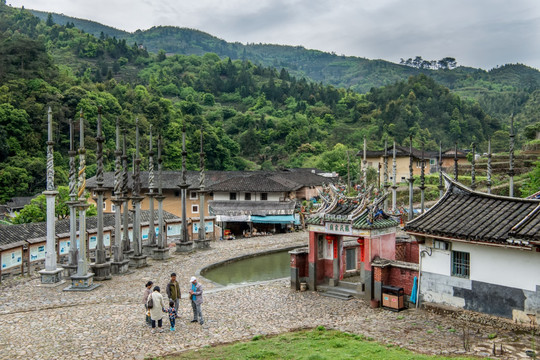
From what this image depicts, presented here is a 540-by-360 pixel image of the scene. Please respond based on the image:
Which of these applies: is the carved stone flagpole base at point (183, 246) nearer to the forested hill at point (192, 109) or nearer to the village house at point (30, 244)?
the village house at point (30, 244)

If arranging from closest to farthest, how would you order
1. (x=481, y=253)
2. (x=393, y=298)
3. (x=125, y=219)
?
(x=481, y=253) < (x=393, y=298) < (x=125, y=219)

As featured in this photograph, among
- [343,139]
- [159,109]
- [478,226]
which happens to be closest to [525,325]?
[478,226]

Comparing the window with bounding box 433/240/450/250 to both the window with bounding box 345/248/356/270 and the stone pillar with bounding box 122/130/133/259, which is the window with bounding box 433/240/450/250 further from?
the stone pillar with bounding box 122/130/133/259

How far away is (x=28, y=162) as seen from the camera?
1917 inches

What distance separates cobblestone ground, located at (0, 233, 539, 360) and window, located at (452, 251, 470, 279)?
52.5 inches

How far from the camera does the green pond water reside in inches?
866

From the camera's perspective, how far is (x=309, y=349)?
10.3 m

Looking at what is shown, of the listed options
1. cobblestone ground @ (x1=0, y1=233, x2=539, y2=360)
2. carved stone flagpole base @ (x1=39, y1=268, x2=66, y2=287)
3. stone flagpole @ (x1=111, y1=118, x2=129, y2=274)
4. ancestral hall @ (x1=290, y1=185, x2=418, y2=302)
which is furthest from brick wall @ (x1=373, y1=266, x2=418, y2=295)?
carved stone flagpole base @ (x1=39, y1=268, x2=66, y2=287)

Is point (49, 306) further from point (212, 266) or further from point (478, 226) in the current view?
point (478, 226)

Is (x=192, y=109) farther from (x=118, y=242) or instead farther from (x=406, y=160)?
(x=118, y=242)

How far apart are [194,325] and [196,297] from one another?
0.85 m

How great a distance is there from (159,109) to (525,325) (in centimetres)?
7241

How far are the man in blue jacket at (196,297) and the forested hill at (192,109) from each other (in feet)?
133

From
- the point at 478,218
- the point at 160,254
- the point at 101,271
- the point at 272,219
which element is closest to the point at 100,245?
the point at 101,271
